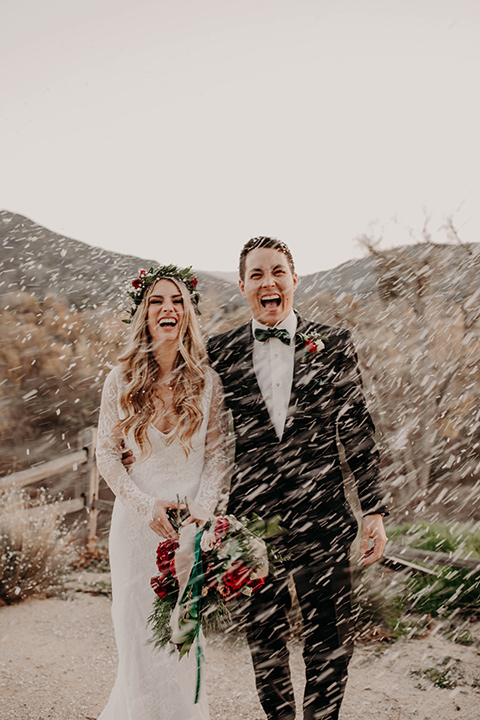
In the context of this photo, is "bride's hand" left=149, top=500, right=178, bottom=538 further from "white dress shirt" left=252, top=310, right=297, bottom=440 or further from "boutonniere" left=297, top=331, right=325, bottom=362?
"boutonniere" left=297, top=331, right=325, bottom=362

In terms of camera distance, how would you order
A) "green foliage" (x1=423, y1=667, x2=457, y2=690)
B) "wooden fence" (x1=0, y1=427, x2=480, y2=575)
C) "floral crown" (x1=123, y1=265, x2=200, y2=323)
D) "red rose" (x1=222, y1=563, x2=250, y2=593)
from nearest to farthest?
"red rose" (x1=222, y1=563, x2=250, y2=593)
"floral crown" (x1=123, y1=265, x2=200, y2=323)
"green foliage" (x1=423, y1=667, x2=457, y2=690)
"wooden fence" (x1=0, y1=427, x2=480, y2=575)

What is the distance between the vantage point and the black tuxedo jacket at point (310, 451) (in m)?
1.96

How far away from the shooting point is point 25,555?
4.24m

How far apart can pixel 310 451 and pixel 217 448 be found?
40 centimetres

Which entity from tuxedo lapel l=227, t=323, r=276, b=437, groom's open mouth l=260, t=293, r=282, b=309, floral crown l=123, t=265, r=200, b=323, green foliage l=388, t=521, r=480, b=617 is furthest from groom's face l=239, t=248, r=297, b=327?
green foliage l=388, t=521, r=480, b=617

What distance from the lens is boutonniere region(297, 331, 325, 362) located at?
2.03 meters

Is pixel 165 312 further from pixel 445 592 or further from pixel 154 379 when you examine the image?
pixel 445 592

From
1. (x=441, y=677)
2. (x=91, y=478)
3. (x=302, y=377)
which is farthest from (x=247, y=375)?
(x=91, y=478)

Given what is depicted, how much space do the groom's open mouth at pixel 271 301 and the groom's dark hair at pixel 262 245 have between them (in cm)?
15

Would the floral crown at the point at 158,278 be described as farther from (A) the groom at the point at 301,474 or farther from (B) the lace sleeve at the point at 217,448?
(B) the lace sleeve at the point at 217,448

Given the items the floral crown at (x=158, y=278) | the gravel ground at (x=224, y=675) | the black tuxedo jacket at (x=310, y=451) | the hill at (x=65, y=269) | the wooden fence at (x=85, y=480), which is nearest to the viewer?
the black tuxedo jacket at (x=310, y=451)

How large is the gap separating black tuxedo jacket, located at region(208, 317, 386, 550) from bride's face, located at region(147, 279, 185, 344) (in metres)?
0.34

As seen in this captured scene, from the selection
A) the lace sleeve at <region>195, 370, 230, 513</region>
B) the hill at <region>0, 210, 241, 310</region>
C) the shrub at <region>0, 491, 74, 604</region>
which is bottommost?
the shrub at <region>0, 491, 74, 604</region>

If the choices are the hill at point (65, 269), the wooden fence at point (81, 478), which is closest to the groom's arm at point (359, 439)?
the hill at point (65, 269)
